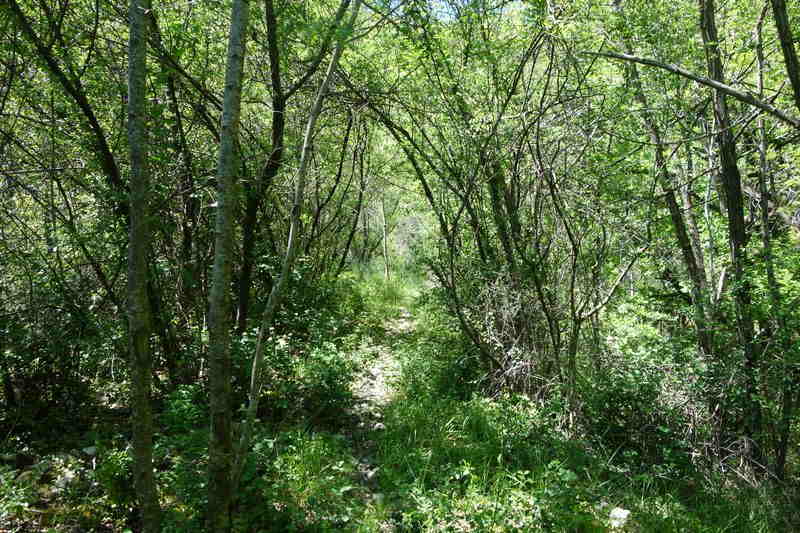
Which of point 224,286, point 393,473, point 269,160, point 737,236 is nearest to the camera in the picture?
point 224,286

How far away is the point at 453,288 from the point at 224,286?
3.15 metres

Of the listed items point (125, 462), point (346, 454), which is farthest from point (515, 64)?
A: point (125, 462)

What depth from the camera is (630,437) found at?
480cm

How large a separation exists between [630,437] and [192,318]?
5.13 metres

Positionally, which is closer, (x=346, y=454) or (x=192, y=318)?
(x=346, y=454)

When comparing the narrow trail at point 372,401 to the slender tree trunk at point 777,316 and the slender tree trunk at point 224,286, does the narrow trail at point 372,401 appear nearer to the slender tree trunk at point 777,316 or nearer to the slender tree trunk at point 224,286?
the slender tree trunk at point 224,286

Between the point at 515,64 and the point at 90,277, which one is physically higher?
the point at 515,64

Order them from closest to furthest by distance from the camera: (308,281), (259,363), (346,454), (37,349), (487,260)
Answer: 1. (259,363)
2. (346,454)
3. (37,349)
4. (487,260)
5. (308,281)

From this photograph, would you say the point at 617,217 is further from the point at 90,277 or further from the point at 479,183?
the point at 90,277

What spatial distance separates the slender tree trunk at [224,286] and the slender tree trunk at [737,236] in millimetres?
4410

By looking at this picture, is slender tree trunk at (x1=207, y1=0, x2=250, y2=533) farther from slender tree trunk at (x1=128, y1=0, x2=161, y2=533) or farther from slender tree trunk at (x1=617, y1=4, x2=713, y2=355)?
slender tree trunk at (x1=617, y1=4, x2=713, y2=355)

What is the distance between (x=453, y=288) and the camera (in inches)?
205

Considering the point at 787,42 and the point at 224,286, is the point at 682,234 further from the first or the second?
the point at 224,286

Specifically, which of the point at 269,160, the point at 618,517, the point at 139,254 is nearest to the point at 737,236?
the point at 618,517
